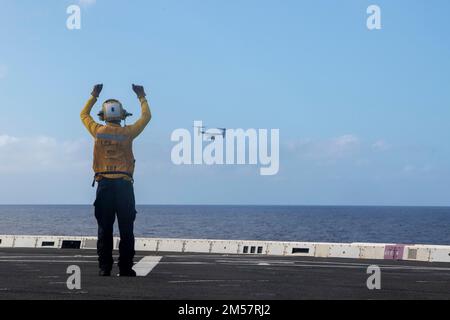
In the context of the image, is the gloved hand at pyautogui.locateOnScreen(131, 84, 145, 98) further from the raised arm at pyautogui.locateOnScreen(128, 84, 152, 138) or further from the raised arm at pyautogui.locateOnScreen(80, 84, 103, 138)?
the raised arm at pyautogui.locateOnScreen(80, 84, 103, 138)

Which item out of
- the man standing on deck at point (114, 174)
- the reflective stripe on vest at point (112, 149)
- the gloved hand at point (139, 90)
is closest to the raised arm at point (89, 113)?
the man standing on deck at point (114, 174)

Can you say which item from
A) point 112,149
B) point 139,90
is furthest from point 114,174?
point 139,90

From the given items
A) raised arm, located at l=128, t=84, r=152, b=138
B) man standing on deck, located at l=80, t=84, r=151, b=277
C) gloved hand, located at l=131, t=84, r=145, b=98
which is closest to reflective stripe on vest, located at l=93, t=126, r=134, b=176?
man standing on deck, located at l=80, t=84, r=151, b=277

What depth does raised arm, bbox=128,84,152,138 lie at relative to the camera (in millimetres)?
11383

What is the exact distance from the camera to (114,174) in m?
11.3

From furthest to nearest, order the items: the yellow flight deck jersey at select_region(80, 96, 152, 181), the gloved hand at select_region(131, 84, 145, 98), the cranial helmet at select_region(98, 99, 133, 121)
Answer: the gloved hand at select_region(131, 84, 145, 98) → the cranial helmet at select_region(98, 99, 133, 121) → the yellow flight deck jersey at select_region(80, 96, 152, 181)

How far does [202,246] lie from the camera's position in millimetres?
25734

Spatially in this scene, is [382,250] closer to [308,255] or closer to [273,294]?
[308,255]

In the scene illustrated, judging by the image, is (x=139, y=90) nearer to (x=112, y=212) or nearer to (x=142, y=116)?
(x=142, y=116)

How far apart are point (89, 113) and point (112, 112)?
489 millimetres

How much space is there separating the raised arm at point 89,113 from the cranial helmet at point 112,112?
0.18 meters

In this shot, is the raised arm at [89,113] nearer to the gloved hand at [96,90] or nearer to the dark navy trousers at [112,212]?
the gloved hand at [96,90]
